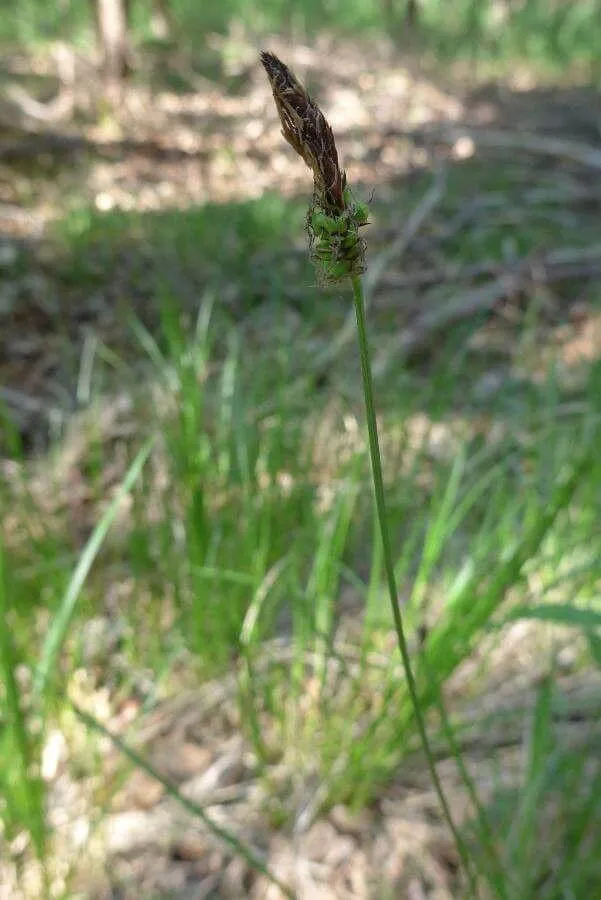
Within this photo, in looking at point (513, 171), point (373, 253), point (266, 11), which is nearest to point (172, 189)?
point (373, 253)

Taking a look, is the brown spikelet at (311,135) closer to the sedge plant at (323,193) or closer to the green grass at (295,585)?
the sedge plant at (323,193)

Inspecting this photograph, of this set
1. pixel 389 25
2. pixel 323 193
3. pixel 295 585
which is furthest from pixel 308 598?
pixel 389 25

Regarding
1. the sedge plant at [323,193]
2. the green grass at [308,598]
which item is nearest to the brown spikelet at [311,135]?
the sedge plant at [323,193]

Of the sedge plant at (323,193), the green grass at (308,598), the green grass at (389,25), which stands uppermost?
the green grass at (389,25)

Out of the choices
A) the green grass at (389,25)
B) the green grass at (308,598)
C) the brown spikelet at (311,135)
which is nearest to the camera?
the brown spikelet at (311,135)

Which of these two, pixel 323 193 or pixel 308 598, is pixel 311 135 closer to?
pixel 323 193

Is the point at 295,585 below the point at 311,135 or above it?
below

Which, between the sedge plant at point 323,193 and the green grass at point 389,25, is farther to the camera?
the green grass at point 389,25
